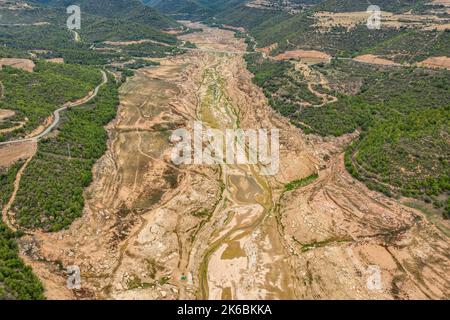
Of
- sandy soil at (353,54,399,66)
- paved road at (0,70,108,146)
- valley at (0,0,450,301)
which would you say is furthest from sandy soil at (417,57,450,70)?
paved road at (0,70,108,146)

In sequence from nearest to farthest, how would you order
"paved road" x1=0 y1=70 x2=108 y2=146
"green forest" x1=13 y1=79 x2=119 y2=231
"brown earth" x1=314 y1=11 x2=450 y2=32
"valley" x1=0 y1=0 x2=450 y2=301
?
1. "valley" x1=0 y1=0 x2=450 y2=301
2. "green forest" x1=13 y1=79 x2=119 y2=231
3. "paved road" x1=0 y1=70 x2=108 y2=146
4. "brown earth" x1=314 y1=11 x2=450 y2=32

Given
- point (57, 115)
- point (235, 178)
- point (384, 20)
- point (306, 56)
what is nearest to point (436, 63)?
point (306, 56)

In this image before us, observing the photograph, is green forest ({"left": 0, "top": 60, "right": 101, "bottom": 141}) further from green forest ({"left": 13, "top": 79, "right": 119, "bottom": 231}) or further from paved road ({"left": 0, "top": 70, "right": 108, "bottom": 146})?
green forest ({"left": 13, "top": 79, "right": 119, "bottom": 231})

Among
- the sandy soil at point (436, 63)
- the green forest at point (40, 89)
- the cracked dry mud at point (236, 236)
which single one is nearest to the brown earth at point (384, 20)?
the sandy soil at point (436, 63)

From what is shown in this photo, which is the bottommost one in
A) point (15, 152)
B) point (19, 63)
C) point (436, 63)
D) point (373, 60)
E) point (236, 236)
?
point (236, 236)

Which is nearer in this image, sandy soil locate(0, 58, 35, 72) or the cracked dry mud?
the cracked dry mud

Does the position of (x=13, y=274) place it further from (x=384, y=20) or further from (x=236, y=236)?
(x=384, y=20)
